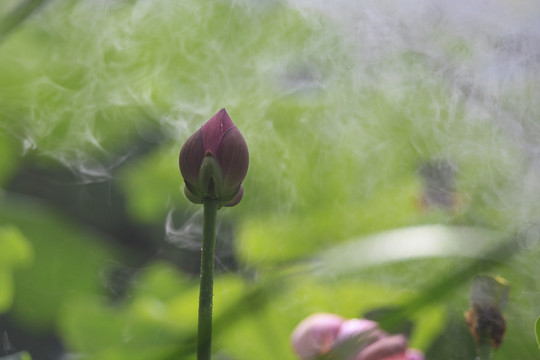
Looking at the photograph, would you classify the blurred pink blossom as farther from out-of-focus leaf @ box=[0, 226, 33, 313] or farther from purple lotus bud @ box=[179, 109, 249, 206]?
out-of-focus leaf @ box=[0, 226, 33, 313]

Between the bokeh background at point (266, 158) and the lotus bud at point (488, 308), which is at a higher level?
the bokeh background at point (266, 158)

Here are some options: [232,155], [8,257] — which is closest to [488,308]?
[232,155]

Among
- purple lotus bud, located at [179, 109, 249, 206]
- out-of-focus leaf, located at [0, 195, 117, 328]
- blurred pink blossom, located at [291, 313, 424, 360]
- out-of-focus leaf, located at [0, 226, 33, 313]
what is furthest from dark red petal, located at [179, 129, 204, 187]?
out-of-focus leaf, located at [0, 195, 117, 328]

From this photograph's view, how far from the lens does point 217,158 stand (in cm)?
34

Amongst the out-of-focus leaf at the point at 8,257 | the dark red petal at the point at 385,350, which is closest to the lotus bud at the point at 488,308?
the dark red petal at the point at 385,350

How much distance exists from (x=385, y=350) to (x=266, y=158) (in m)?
0.43

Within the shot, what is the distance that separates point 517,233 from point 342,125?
13.1 inches

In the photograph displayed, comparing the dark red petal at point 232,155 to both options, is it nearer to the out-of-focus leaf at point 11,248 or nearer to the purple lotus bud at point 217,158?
the purple lotus bud at point 217,158

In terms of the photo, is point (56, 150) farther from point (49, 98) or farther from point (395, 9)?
point (395, 9)

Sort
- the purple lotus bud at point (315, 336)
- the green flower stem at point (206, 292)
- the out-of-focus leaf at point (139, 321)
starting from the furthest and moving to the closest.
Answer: the out-of-focus leaf at point (139, 321) → the purple lotus bud at point (315, 336) → the green flower stem at point (206, 292)

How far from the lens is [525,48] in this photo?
0.68 m

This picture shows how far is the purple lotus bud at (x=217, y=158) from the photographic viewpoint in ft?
1.10

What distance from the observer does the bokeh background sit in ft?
1.76

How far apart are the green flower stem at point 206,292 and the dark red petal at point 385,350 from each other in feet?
0.40
